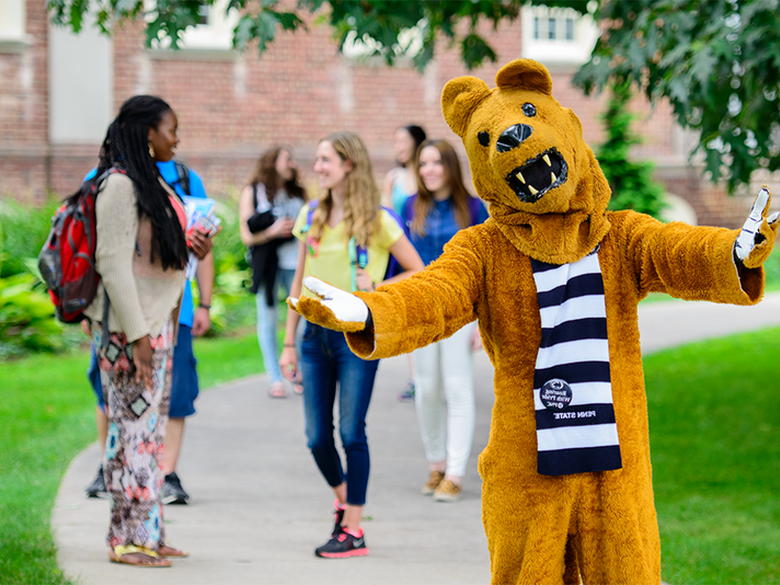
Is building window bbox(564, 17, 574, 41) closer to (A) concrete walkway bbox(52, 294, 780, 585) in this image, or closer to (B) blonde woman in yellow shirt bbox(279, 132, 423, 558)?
(A) concrete walkway bbox(52, 294, 780, 585)

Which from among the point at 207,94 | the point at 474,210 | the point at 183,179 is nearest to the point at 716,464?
the point at 474,210

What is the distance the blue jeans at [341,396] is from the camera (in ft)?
14.1

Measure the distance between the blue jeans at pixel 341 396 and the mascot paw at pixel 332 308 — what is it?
6.17ft

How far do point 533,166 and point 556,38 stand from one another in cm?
1576

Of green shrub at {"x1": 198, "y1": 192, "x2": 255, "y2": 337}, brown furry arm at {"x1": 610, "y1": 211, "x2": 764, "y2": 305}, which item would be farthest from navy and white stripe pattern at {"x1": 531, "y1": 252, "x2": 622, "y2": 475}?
green shrub at {"x1": 198, "y1": 192, "x2": 255, "y2": 337}

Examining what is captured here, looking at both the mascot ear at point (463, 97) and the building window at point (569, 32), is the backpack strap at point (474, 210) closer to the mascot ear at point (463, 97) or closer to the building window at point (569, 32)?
the mascot ear at point (463, 97)

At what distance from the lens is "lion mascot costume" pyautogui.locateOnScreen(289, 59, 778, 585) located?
2574mm

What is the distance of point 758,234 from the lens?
7.87 feet

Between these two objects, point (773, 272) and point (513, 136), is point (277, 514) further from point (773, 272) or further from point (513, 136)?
point (773, 272)

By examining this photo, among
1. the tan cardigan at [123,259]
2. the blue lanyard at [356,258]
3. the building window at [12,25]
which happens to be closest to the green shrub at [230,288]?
the building window at [12,25]

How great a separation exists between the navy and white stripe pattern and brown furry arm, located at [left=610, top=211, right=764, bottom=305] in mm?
150

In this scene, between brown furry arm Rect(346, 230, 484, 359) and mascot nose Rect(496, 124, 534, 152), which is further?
mascot nose Rect(496, 124, 534, 152)

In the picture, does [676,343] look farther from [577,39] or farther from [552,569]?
[552,569]

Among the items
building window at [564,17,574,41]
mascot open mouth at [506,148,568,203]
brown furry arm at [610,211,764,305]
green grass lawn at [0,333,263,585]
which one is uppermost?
building window at [564,17,574,41]
